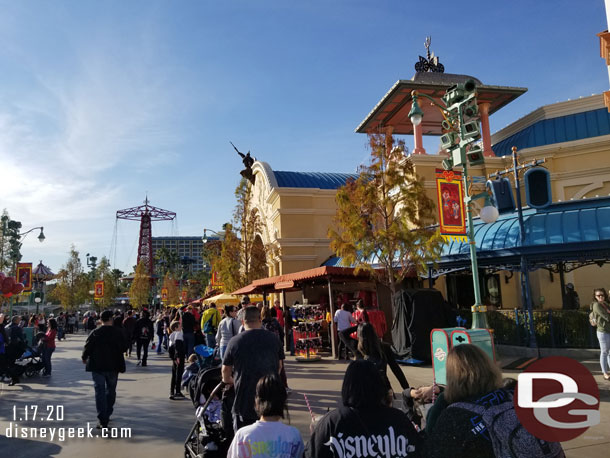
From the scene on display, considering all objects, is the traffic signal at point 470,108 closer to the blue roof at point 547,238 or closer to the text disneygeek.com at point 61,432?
the blue roof at point 547,238

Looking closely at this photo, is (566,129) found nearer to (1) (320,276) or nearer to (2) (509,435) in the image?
(1) (320,276)

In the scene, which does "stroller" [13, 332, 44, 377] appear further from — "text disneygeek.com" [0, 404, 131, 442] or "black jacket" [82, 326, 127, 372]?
"black jacket" [82, 326, 127, 372]

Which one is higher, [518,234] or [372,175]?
[372,175]

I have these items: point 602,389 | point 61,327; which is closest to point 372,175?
point 602,389

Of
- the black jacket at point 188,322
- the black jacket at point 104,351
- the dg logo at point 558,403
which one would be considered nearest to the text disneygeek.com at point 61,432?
the black jacket at point 104,351

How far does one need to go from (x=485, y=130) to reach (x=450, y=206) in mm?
13694

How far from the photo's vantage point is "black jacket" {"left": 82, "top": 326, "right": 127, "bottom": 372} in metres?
7.07

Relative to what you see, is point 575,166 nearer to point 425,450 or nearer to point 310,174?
point 310,174

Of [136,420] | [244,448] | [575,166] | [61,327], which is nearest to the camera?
[244,448]

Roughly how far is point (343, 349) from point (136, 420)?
7.98 metres

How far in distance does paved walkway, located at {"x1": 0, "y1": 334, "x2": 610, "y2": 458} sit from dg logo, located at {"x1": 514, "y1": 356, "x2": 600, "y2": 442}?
3.90 meters

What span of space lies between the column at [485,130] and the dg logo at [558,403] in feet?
71.1

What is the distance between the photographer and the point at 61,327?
30.2 m

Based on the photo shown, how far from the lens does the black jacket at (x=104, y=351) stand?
7.07 metres
